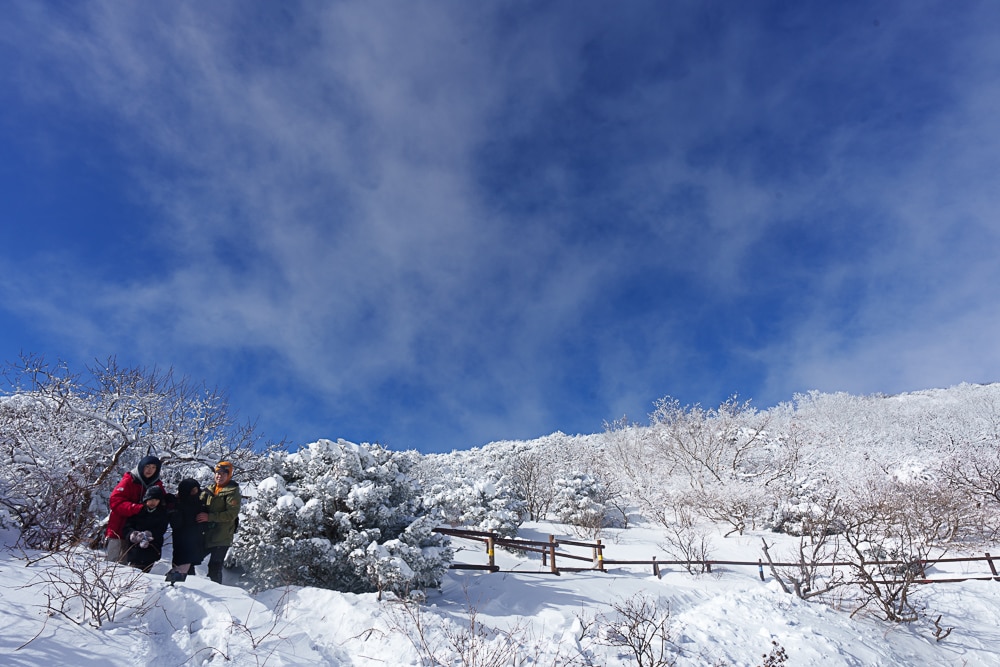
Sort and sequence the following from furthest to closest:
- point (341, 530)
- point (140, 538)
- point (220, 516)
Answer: point (341, 530) → point (220, 516) → point (140, 538)

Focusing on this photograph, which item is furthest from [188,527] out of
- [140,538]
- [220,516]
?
[140,538]

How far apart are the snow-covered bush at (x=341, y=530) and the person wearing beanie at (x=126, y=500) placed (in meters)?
1.29

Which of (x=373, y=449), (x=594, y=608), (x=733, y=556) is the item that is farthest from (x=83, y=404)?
(x=733, y=556)

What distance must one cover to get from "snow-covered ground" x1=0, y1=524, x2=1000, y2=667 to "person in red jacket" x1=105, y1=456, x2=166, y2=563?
0.58 meters

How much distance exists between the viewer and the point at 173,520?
6441 millimetres

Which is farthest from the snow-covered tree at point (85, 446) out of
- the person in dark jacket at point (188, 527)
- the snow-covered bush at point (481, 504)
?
the snow-covered bush at point (481, 504)

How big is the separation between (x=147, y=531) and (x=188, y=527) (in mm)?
460

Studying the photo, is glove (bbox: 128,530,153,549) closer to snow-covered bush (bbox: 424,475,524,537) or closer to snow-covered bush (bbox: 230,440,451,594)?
snow-covered bush (bbox: 230,440,451,594)

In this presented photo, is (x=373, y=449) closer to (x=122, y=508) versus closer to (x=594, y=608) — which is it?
(x=122, y=508)

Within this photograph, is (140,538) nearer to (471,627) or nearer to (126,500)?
(126,500)

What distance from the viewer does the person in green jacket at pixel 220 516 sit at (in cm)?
659

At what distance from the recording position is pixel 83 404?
10.1 meters

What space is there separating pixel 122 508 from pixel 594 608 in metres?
7.15

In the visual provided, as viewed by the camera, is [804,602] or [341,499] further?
[804,602]
